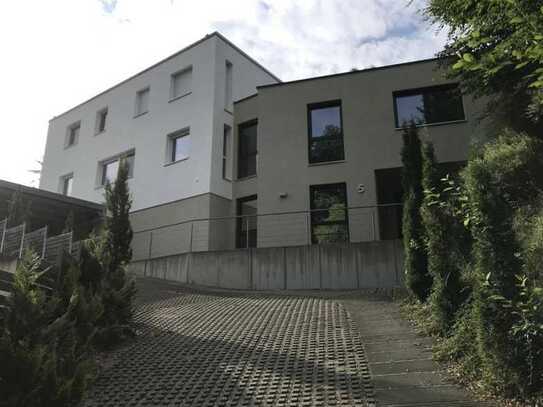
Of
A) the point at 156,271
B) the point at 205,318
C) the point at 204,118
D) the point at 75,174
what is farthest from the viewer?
the point at 75,174

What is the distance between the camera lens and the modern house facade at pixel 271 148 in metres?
15.3

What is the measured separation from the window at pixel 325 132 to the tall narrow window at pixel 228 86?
3.68m

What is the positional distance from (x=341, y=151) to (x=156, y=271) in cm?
750

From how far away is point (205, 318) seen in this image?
9.85m

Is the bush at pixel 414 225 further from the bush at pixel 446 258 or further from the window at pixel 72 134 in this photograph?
the window at pixel 72 134

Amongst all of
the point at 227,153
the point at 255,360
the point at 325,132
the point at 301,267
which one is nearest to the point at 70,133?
the point at 227,153

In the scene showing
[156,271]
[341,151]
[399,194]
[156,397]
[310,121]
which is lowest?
[156,397]

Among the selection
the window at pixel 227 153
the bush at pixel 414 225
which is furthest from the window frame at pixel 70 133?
the bush at pixel 414 225

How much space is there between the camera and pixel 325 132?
16.8 metres

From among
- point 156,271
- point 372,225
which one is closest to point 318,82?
point 372,225

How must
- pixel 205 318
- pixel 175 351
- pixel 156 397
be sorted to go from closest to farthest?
pixel 156 397 < pixel 175 351 < pixel 205 318

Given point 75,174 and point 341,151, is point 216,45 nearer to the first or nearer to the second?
point 341,151

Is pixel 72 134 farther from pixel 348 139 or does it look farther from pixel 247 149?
pixel 348 139

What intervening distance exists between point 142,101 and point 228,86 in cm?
476
